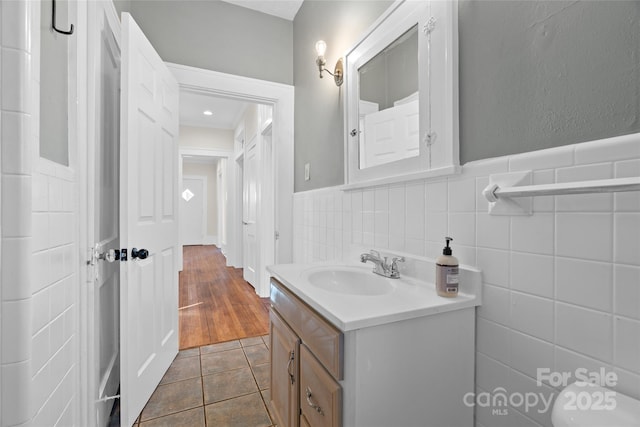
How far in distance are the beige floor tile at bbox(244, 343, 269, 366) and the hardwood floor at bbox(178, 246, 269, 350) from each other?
223 millimetres

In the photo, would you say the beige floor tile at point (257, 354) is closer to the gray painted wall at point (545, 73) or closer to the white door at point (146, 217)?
the white door at point (146, 217)

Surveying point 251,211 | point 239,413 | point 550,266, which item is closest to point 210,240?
point 251,211

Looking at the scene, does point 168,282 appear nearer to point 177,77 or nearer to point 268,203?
point 268,203

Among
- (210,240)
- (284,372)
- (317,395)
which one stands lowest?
(210,240)

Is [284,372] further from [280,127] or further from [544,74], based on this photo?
[280,127]

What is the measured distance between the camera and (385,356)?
0.76 m

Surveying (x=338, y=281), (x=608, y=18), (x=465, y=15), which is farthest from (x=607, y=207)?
(x=338, y=281)

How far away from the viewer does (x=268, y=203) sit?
295 cm

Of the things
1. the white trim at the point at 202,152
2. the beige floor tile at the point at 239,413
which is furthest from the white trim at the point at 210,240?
the beige floor tile at the point at 239,413

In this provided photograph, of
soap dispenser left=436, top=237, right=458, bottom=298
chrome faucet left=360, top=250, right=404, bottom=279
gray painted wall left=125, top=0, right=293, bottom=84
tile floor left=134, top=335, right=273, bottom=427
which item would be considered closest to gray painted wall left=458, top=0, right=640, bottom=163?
soap dispenser left=436, top=237, right=458, bottom=298

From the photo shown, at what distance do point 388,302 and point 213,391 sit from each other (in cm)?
140

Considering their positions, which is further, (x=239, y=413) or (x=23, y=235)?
(x=239, y=413)

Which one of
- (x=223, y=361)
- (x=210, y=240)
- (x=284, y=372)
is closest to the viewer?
(x=284, y=372)

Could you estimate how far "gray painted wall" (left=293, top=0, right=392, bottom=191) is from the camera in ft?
5.48
